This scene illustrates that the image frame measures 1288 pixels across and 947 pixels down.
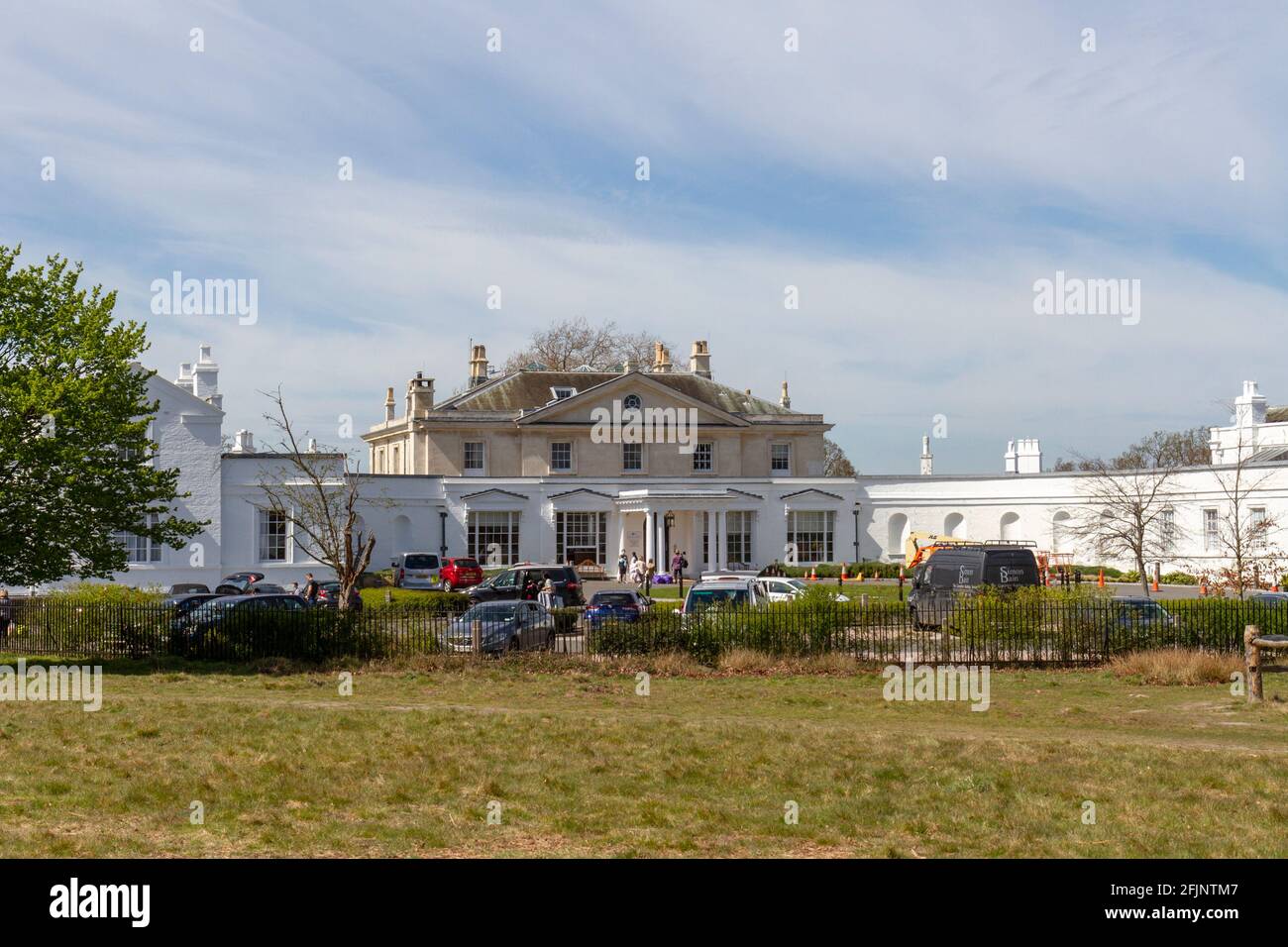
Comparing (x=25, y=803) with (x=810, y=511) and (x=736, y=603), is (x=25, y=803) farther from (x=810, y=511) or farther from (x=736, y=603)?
(x=810, y=511)

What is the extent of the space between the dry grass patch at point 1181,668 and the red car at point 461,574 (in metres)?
29.7

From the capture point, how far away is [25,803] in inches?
480

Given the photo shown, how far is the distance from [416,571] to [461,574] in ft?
6.87

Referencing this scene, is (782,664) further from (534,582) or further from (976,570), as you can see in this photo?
(534,582)

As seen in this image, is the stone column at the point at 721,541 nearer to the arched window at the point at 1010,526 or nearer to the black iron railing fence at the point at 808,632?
the arched window at the point at 1010,526

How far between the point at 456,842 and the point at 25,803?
14.2ft

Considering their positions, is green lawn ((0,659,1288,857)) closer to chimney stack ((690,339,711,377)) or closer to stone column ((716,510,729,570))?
stone column ((716,510,729,570))

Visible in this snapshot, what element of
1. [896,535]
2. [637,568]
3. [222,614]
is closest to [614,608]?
[222,614]

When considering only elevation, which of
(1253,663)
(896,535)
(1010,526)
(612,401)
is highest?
(612,401)

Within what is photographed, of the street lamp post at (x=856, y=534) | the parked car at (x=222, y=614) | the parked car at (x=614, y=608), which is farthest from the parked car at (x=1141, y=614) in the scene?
the street lamp post at (x=856, y=534)

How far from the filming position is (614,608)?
89.4ft

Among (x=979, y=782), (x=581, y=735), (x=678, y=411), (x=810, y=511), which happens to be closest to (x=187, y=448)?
(x=678, y=411)

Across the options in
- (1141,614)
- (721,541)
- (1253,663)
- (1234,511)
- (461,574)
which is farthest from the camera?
(721,541)

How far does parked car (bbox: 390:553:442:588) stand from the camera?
5086 cm
